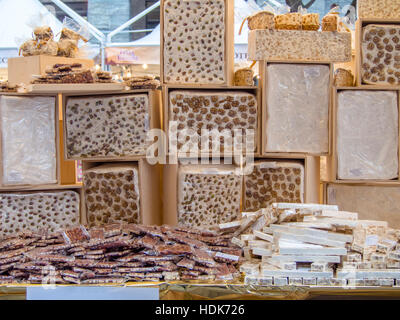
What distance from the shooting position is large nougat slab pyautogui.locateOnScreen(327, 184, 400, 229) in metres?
3.28

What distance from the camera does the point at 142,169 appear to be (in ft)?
10.2

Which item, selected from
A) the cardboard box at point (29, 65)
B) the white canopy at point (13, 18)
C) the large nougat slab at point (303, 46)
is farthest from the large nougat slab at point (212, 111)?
the white canopy at point (13, 18)

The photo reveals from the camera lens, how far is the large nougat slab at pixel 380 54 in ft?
10.5

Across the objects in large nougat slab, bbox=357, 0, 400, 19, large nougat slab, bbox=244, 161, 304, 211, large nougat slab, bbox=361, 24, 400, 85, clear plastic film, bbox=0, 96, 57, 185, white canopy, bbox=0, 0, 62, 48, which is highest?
white canopy, bbox=0, 0, 62, 48

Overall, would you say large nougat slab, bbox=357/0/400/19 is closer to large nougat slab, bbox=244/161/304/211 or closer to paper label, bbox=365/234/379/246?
large nougat slab, bbox=244/161/304/211

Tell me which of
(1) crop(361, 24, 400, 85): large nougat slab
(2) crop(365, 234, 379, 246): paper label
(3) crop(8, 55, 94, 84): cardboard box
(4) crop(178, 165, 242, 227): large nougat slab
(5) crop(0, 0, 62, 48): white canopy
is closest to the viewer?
(2) crop(365, 234, 379, 246): paper label

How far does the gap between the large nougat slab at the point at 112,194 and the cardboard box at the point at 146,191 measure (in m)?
0.02

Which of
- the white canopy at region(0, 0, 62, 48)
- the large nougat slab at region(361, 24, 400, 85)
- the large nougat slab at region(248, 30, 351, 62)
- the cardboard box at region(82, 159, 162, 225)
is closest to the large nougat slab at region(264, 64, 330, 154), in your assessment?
the large nougat slab at region(248, 30, 351, 62)

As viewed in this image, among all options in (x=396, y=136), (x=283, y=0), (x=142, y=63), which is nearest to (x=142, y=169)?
(x=396, y=136)

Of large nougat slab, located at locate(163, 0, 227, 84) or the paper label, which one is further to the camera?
large nougat slab, located at locate(163, 0, 227, 84)

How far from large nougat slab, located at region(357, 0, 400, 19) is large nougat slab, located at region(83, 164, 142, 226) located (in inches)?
76.9

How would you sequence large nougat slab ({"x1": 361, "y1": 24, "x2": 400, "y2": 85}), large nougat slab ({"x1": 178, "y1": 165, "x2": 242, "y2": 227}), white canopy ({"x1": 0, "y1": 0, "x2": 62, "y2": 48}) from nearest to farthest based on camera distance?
large nougat slab ({"x1": 178, "y1": 165, "x2": 242, "y2": 227}) < large nougat slab ({"x1": 361, "y1": 24, "x2": 400, "y2": 85}) < white canopy ({"x1": 0, "y1": 0, "x2": 62, "y2": 48})

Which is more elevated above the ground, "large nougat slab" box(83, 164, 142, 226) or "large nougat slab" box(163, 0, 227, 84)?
"large nougat slab" box(163, 0, 227, 84)
